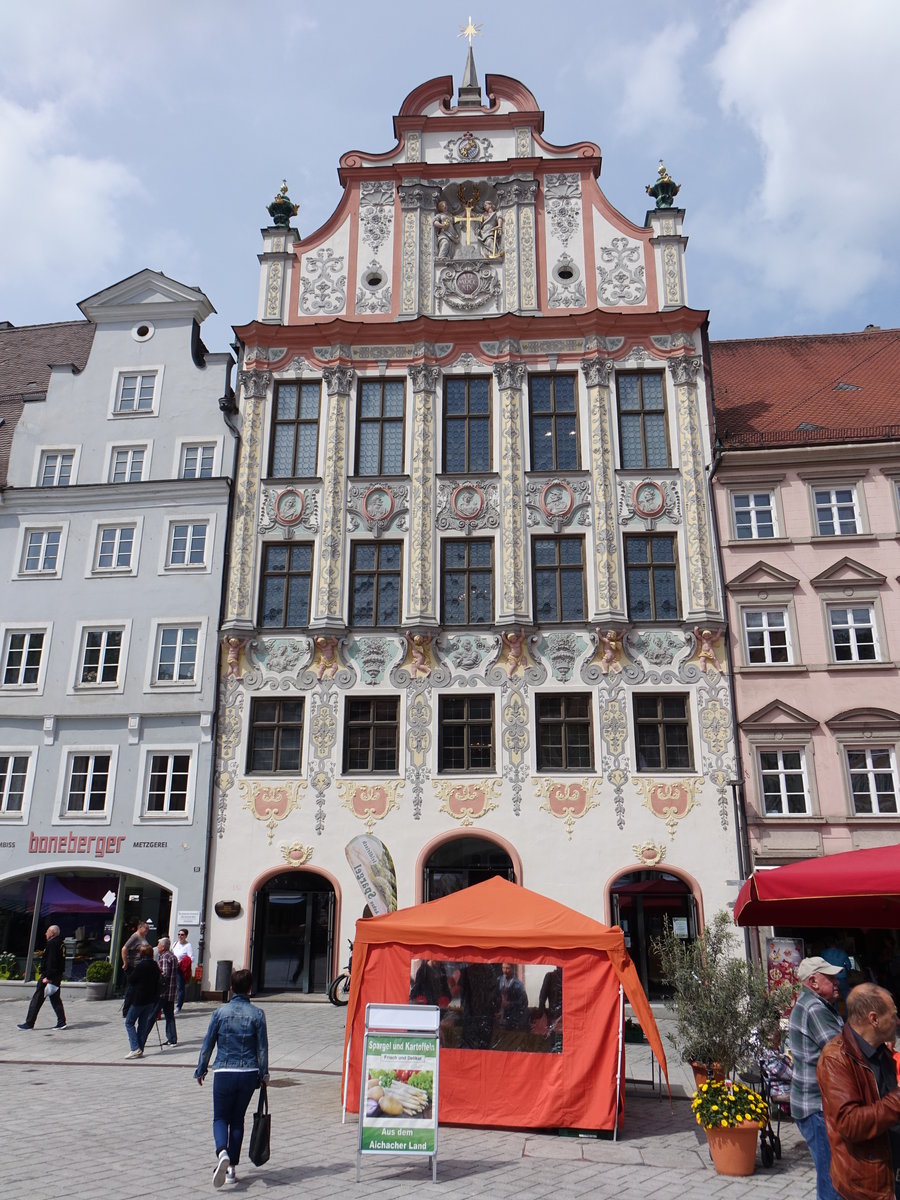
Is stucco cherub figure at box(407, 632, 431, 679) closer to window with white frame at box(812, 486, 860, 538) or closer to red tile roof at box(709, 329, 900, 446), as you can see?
red tile roof at box(709, 329, 900, 446)

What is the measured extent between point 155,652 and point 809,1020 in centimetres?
2001

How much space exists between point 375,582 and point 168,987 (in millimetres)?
10939

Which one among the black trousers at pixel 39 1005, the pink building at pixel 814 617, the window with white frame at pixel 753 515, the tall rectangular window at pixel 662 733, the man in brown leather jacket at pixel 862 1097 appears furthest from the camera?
the window with white frame at pixel 753 515

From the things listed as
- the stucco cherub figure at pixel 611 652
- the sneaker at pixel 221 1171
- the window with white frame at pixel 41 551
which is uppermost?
the window with white frame at pixel 41 551

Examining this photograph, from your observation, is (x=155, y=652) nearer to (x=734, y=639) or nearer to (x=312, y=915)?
(x=312, y=915)

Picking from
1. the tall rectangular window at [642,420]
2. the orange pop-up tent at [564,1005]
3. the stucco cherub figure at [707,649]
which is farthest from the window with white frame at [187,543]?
the orange pop-up tent at [564,1005]

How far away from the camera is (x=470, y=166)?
27.5 meters

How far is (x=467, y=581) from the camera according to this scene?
23859mm

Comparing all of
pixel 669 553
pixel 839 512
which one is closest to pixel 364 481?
pixel 669 553

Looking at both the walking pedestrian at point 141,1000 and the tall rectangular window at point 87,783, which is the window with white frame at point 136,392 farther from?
the walking pedestrian at point 141,1000

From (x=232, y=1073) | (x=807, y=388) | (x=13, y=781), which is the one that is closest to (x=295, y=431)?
(x=13, y=781)

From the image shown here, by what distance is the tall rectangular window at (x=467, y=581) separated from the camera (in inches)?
928

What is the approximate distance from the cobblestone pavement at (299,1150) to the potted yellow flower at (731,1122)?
0.53 feet

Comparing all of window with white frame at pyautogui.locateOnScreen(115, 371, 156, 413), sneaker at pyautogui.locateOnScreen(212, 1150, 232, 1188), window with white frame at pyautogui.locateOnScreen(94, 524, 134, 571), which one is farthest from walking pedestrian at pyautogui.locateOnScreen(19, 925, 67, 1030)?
window with white frame at pyautogui.locateOnScreen(115, 371, 156, 413)
